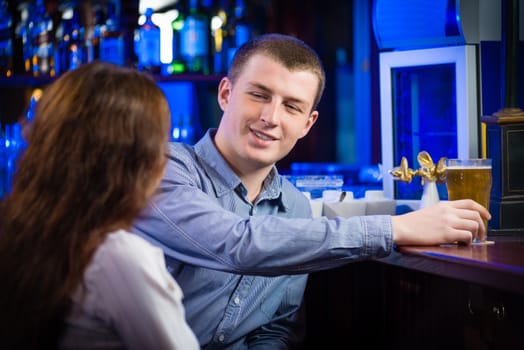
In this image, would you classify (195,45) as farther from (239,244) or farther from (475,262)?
(475,262)

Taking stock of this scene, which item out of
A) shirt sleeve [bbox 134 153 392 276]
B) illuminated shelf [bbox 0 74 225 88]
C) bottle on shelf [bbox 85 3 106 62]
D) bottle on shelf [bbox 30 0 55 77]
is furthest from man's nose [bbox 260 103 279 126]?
bottle on shelf [bbox 30 0 55 77]

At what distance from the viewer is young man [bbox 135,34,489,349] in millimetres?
1642

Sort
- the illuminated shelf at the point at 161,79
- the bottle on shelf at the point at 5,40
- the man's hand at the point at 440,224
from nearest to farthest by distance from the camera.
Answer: the man's hand at the point at 440,224
the illuminated shelf at the point at 161,79
the bottle on shelf at the point at 5,40

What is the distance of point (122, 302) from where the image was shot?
1.09 meters

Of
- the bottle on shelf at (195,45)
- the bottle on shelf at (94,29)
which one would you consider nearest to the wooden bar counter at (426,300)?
the bottle on shelf at (195,45)

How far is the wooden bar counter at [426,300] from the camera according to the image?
1567mm

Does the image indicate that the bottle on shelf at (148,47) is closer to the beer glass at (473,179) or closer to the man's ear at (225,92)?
the man's ear at (225,92)

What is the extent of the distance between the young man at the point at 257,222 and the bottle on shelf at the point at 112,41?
1.66 m

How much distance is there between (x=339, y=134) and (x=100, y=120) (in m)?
4.15

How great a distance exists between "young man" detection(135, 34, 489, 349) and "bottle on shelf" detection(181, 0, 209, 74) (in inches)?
62.9

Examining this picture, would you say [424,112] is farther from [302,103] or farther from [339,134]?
[339,134]

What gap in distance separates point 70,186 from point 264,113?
35.9 inches

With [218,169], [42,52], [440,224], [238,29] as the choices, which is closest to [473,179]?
[440,224]

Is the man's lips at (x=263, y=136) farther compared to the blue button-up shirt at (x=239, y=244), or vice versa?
the man's lips at (x=263, y=136)
